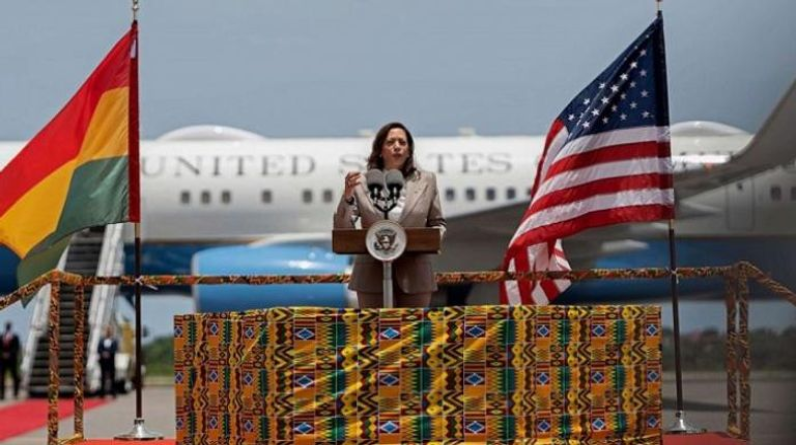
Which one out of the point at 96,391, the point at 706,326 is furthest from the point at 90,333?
the point at 706,326

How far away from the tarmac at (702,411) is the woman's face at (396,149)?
5.97ft

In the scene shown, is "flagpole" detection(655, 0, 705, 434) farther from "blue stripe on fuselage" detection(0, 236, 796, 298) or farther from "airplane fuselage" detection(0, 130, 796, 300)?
"airplane fuselage" detection(0, 130, 796, 300)

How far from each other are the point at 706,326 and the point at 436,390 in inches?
115

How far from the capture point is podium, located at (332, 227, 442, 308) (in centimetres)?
520

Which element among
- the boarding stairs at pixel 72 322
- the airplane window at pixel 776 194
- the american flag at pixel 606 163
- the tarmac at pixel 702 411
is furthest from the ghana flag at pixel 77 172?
the boarding stairs at pixel 72 322

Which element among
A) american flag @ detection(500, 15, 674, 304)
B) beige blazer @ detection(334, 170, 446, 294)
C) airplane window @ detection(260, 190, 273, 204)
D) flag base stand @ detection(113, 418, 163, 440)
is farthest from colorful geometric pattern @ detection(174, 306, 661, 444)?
airplane window @ detection(260, 190, 273, 204)

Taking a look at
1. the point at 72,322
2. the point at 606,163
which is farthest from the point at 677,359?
the point at 72,322

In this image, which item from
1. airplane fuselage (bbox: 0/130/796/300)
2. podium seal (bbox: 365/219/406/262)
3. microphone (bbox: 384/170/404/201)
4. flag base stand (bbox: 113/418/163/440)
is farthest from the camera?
airplane fuselage (bbox: 0/130/796/300)

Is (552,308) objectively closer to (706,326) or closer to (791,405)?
(791,405)

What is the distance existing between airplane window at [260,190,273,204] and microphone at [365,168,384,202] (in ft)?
50.7

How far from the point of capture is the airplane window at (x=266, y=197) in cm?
2084

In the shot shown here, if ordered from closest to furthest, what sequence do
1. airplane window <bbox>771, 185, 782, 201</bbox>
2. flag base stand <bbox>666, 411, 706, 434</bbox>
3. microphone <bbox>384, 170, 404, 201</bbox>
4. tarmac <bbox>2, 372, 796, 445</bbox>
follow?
tarmac <bbox>2, 372, 796, 445</bbox>, airplane window <bbox>771, 185, 782, 201</bbox>, microphone <bbox>384, 170, 404, 201</bbox>, flag base stand <bbox>666, 411, 706, 434</bbox>

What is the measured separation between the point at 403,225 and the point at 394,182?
461 mm

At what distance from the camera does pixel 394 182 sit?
541 cm
